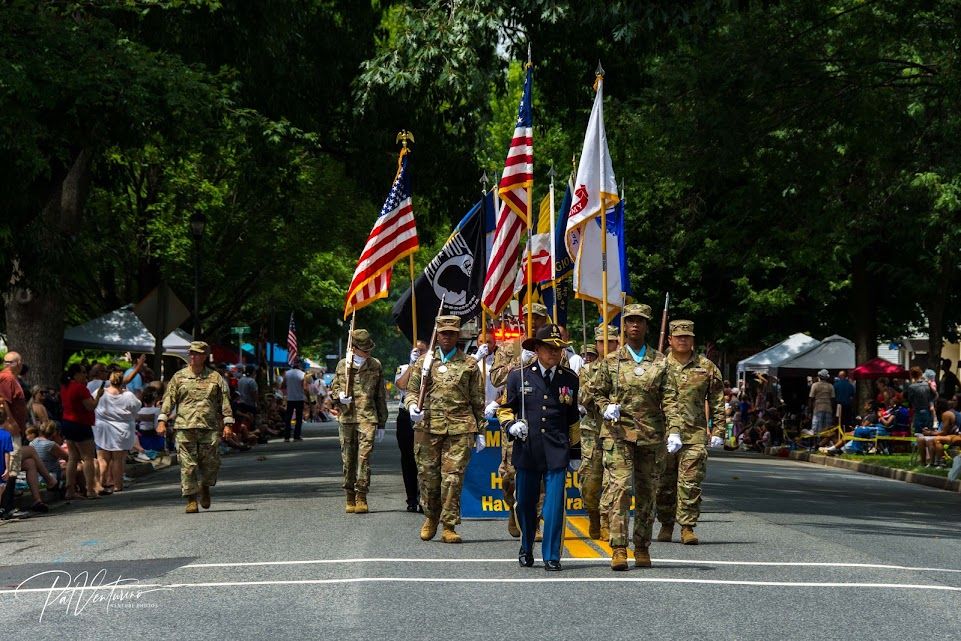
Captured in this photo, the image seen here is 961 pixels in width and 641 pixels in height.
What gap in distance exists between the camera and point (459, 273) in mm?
Result: 19500

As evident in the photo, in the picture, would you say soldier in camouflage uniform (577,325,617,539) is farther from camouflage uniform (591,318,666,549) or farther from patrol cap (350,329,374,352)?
patrol cap (350,329,374,352)

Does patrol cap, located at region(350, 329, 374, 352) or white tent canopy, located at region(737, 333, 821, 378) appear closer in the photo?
patrol cap, located at region(350, 329, 374, 352)

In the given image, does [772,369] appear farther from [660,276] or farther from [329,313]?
[329,313]

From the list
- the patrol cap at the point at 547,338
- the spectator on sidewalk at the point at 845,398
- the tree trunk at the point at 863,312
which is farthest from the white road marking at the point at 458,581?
the tree trunk at the point at 863,312

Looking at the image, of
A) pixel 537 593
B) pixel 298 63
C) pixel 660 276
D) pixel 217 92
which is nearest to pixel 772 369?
pixel 660 276

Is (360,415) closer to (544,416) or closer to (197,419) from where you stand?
(197,419)

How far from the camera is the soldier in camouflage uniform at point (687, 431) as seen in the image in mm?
13758

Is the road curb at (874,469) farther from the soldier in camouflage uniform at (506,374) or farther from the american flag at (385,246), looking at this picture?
the soldier in camouflage uniform at (506,374)

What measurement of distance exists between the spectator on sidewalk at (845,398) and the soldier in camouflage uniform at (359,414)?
856 inches

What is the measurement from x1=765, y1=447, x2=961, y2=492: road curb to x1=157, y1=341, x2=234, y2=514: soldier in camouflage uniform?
1252cm

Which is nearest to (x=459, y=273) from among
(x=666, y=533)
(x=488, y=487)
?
(x=488, y=487)

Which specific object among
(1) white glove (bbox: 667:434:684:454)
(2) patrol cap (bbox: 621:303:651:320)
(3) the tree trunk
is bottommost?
(1) white glove (bbox: 667:434:684:454)

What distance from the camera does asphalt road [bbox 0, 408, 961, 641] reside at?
358 inches

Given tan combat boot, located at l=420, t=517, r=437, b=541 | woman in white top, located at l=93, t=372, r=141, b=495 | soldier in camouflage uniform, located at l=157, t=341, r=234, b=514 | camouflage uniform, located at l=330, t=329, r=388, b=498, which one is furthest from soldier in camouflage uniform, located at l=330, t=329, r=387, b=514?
woman in white top, located at l=93, t=372, r=141, b=495
